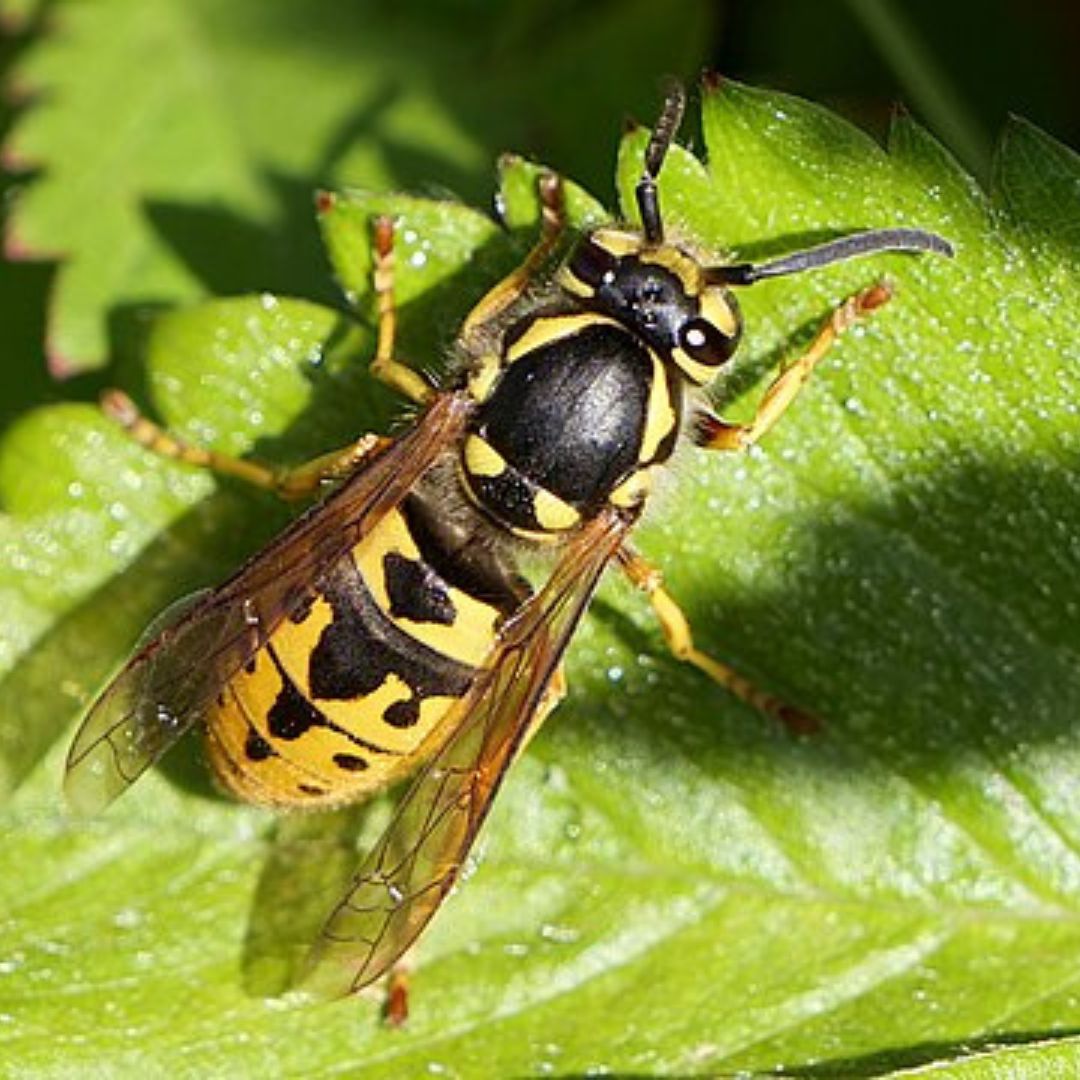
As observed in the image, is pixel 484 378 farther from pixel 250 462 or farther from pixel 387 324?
pixel 250 462

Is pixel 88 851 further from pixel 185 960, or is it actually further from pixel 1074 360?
pixel 1074 360

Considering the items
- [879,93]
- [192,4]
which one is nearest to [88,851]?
[192,4]

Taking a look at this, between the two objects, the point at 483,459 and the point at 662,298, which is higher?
the point at 662,298

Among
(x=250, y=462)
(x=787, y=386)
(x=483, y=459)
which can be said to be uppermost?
(x=787, y=386)

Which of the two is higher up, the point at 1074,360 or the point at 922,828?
the point at 1074,360

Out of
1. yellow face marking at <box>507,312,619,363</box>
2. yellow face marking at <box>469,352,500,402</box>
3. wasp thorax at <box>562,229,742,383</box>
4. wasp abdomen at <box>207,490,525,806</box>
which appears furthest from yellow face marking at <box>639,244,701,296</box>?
wasp abdomen at <box>207,490,525,806</box>

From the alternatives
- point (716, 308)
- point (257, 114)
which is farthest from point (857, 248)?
point (257, 114)
